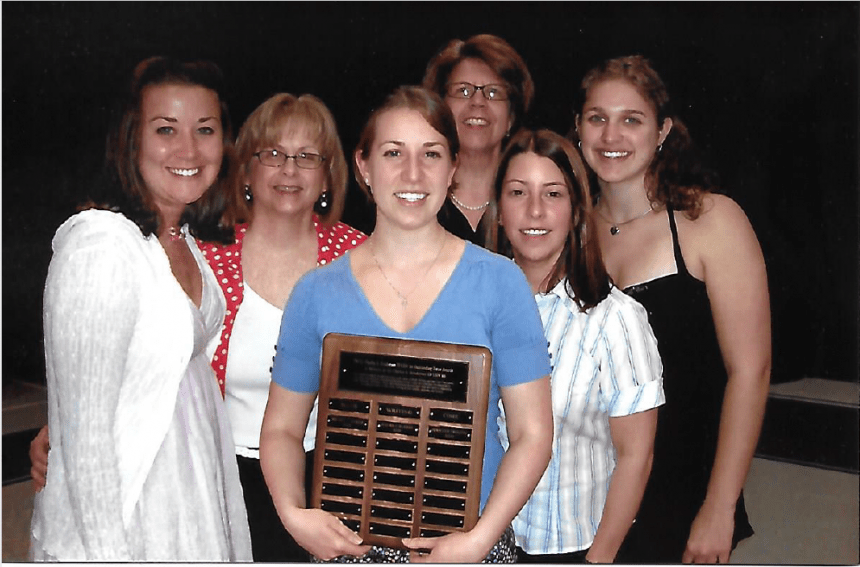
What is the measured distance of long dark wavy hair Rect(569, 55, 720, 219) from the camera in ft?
6.40

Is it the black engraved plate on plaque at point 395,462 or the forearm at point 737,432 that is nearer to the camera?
the black engraved plate on plaque at point 395,462

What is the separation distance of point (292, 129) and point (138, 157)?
35 cm

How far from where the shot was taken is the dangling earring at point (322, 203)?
1.93 m

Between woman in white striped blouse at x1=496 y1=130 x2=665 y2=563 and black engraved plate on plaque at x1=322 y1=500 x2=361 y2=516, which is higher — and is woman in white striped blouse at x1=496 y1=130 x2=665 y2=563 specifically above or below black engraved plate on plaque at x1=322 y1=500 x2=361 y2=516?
above

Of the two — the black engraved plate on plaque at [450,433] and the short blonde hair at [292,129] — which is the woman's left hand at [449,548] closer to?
the black engraved plate on plaque at [450,433]

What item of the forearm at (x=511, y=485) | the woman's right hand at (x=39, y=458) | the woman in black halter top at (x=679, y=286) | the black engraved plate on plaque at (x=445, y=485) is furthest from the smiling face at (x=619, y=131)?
the woman's right hand at (x=39, y=458)

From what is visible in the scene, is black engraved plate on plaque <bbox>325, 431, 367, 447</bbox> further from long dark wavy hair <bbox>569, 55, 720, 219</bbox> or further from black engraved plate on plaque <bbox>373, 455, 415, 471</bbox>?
long dark wavy hair <bbox>569, 55, 720, 219</bbox>

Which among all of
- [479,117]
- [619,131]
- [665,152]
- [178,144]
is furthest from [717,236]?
[178,144]

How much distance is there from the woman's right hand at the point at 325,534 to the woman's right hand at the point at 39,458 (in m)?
0.59

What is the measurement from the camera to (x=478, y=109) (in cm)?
193

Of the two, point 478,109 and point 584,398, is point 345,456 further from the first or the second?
point 478,109

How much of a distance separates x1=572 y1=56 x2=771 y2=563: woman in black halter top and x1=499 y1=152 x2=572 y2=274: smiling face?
9 centimetres

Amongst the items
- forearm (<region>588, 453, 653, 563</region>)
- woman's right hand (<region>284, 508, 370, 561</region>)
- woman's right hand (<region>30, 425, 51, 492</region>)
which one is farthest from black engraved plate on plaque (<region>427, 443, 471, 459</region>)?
woman's right hand (<region>30, 425, 51, 492</region>)

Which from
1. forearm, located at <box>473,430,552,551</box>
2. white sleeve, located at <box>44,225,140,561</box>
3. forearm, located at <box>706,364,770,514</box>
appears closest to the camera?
forearm, located at <box>473,430,552,551</box>
